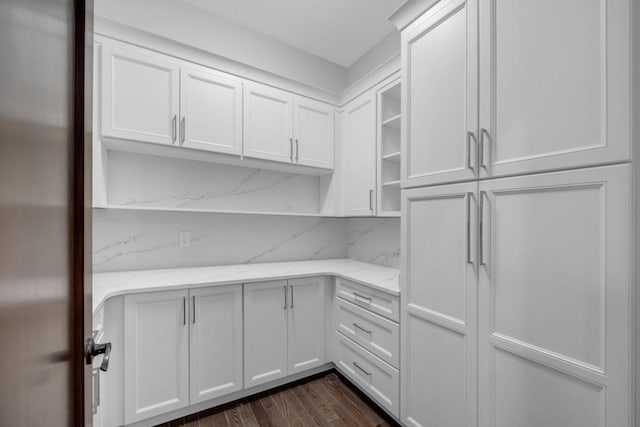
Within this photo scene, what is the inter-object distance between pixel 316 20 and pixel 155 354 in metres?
2.60

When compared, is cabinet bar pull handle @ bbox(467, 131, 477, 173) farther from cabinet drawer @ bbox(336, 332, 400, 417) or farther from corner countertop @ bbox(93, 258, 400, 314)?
cabinet drawer @ bbox(336, 332, 400, 417)

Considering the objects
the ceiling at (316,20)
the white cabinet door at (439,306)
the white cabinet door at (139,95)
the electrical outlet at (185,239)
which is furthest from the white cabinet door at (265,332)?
the ceiling at (316,20)

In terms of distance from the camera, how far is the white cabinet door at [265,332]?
79.1 inches

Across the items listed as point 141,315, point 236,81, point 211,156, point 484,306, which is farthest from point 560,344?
point 236,81

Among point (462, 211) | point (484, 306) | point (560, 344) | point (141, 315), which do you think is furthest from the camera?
point (141, 315)

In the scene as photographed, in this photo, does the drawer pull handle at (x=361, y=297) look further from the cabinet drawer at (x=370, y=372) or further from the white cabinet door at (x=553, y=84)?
the white cabinet door at (x=553, y=84)

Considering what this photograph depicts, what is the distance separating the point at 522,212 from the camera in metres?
1.12

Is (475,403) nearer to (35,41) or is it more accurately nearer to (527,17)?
(527,17)

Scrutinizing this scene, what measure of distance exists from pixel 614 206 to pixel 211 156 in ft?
7.16

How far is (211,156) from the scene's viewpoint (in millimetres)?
2180

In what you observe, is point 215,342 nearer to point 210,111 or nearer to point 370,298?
point 370,298

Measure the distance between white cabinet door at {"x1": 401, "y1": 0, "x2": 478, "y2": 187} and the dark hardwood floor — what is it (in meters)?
1.53

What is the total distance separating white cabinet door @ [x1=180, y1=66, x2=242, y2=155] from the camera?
78.6 inches

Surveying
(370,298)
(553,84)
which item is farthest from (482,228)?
(370,298)
